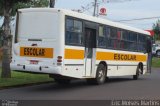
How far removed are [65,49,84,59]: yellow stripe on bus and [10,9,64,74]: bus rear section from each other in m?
0.40

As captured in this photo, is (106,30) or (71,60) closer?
(71,60)

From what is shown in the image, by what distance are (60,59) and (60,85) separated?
3.50m

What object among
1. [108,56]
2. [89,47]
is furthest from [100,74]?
[89,47]

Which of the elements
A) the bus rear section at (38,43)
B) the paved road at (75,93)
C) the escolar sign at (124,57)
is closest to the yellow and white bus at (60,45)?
the bus rear section at (38,43)

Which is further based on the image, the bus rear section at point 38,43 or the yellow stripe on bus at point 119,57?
the yellow stripe on bus at point 119,57

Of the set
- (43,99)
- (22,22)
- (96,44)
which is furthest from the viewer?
(96,44)

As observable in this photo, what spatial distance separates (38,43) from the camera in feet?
65.4

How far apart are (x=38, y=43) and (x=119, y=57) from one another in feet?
21.7

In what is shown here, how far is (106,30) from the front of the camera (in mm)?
23984

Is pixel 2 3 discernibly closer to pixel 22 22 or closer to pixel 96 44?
pixel 22 22

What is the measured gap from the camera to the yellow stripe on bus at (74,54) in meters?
19.8

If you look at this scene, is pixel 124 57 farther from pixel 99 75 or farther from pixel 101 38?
pixel 99 75

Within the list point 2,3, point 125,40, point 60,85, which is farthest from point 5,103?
point 125,40

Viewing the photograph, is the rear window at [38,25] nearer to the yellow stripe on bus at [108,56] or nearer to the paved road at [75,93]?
the yellow stripe on bus at [108,56]
